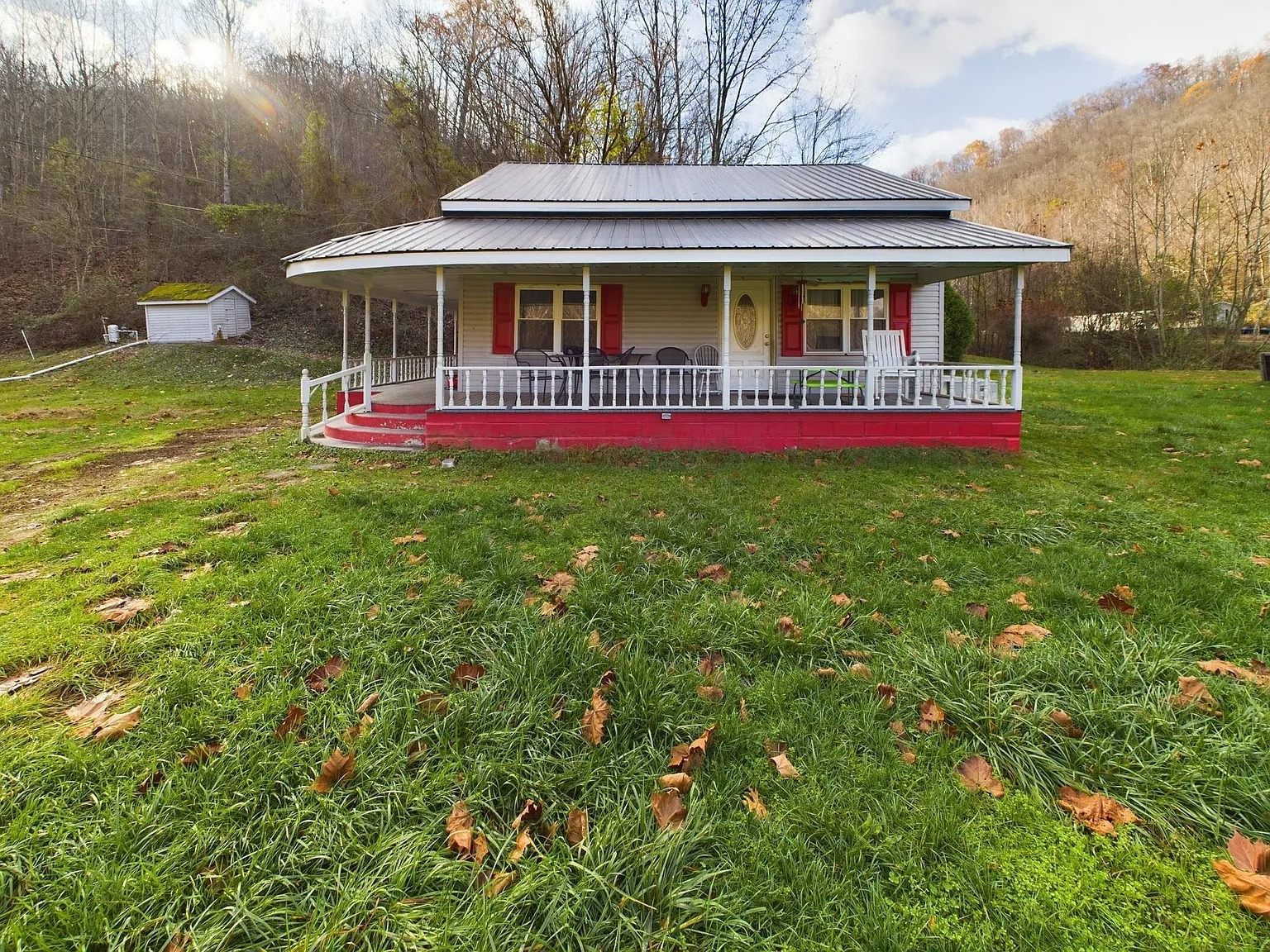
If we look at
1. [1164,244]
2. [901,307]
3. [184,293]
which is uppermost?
[1164,244]

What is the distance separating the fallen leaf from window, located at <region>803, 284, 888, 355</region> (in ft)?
36.7

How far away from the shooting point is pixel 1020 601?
3.69 metres

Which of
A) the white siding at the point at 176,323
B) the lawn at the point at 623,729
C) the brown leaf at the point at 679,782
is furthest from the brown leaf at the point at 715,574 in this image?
the white siding at the point at 176,323

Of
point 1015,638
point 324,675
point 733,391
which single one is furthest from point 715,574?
point 733,391

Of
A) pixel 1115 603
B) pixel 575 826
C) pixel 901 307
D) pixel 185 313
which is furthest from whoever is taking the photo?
pixel 185 313

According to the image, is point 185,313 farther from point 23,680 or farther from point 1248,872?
point 1248,872

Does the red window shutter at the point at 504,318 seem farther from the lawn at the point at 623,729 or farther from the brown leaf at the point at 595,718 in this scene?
the brown leaf at the point at 595,718

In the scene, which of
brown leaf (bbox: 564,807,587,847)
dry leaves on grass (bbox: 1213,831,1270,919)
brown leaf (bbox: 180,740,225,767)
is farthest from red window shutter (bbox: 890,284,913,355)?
brown leaf (bbox: 180,740,225,767)

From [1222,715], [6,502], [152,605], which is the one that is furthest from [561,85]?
[1222,715]

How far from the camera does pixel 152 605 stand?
3.49 meters

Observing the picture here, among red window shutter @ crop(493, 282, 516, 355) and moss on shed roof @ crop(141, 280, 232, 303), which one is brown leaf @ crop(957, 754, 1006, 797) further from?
moss on shed roof @ crop(141, 280, 232, 303)

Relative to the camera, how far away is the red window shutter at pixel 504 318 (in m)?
11.7

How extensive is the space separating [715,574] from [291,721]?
2.66 metres

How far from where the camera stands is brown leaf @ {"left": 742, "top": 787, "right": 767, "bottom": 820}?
2.10m
